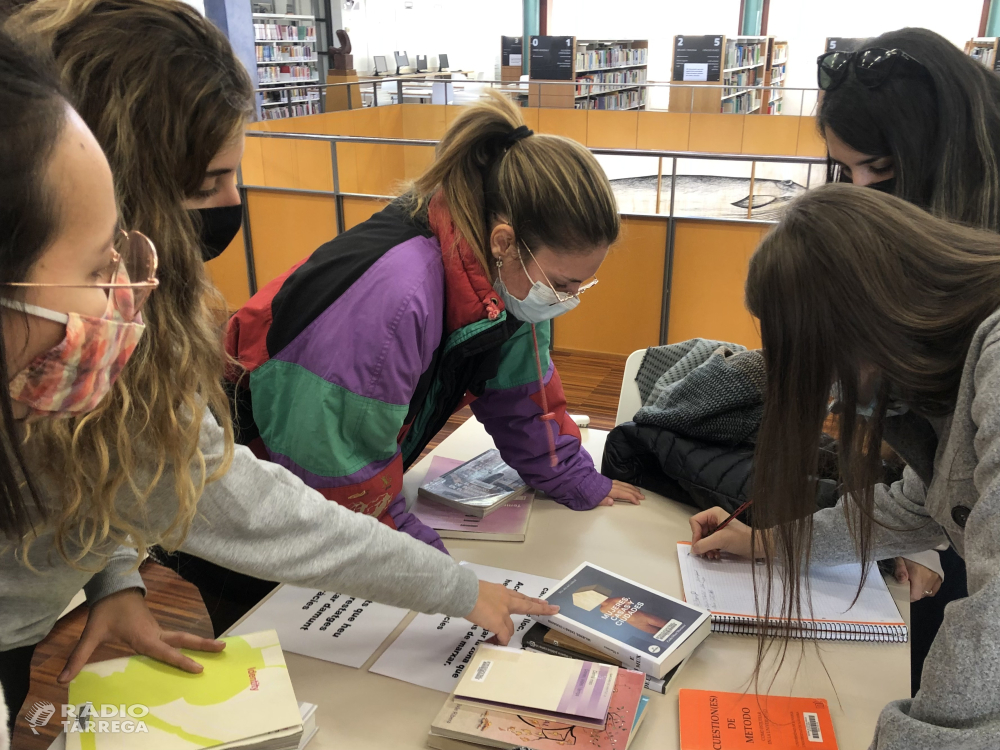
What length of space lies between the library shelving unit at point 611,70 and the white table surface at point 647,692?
929 centimetres

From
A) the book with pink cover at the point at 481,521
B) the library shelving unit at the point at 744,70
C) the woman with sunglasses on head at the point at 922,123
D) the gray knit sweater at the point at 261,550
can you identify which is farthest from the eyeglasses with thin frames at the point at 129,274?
the library shelving unit at the point at 744,70

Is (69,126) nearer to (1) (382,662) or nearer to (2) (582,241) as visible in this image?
(1) (382,662)

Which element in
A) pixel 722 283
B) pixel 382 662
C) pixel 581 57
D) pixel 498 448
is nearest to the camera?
pixel 382 662

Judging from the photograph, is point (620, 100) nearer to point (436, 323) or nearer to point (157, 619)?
point (157, 619)

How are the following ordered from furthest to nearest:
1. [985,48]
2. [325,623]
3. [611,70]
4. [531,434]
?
[611,70]
[985,48]
[531,434]
[325,623]

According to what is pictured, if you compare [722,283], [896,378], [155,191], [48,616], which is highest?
[155,191]

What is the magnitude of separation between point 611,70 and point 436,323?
11.4m

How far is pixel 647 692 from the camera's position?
106 cm

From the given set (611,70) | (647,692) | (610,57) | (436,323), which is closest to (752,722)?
(647,692)

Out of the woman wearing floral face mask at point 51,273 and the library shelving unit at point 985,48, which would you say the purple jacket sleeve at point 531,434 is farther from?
the library shelving unit at point 985,48

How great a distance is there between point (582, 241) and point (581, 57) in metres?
10.1

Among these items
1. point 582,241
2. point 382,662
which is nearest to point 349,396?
point 382,662

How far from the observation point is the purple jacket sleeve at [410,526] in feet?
4.31

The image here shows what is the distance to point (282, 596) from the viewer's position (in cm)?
127
